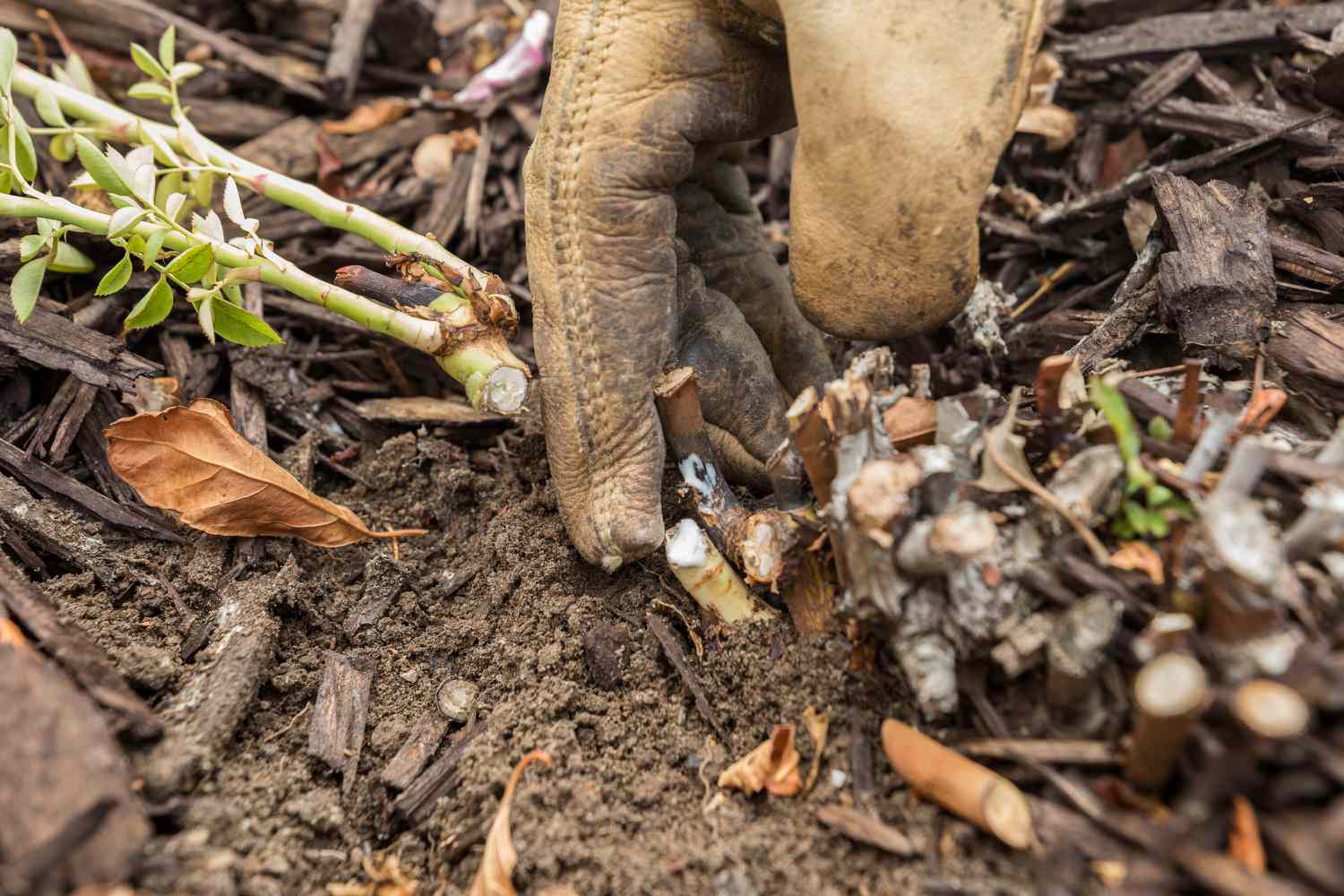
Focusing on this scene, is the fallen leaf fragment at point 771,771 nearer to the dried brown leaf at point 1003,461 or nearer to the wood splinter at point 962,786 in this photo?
the wood splinter at point 962,786

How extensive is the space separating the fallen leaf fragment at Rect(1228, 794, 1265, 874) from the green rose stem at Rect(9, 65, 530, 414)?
1517mm

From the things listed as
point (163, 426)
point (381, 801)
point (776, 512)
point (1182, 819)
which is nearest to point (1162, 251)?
point (776, 512)

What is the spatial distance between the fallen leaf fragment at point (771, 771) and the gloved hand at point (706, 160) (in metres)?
0.51

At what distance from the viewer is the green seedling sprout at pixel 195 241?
75.9 inches

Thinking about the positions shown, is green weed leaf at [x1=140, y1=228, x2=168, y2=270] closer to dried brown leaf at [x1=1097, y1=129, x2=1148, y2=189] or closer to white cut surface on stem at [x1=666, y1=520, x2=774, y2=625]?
white cut surface on stem at [x1=666, y1=520, x2=774, y2=625]

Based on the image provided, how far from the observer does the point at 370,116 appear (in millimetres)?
3129

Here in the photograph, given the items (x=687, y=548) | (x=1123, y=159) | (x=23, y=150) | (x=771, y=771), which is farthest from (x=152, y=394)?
(x=1123, y=159)

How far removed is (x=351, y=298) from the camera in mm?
2078

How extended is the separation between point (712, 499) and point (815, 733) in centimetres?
54

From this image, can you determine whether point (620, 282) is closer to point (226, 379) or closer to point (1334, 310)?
point (226, 379)

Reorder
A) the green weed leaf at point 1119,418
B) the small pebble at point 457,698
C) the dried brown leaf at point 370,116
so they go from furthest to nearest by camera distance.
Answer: the dried brown leaf at point 370,116, the small pebble at point 457,698, the green weed leaf at point 1119,418

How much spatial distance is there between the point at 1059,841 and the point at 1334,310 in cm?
140

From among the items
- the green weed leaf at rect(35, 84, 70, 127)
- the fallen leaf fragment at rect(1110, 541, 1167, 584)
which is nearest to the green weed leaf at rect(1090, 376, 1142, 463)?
the fallen leaf fragment at rect(1110, 541, 1167, 584)

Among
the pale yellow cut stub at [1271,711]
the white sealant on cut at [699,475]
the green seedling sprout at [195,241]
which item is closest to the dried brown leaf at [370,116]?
the green seedling sprout at [195,241]
